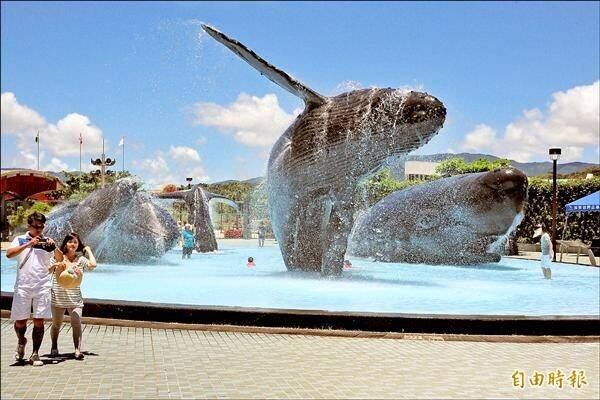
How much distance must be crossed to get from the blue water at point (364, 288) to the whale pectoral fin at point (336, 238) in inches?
12.7

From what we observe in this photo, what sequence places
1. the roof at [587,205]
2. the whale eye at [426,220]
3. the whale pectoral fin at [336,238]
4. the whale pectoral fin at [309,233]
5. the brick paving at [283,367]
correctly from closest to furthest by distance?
the brick paving at [283,367], the whale pectoral fin at [336,238], the whale pectoral fin at [309,233], the whale eye at [426,220], the roof at [587,205]

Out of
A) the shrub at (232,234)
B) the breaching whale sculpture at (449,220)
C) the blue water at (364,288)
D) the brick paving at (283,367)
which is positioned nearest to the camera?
the brick paving at (283,367)

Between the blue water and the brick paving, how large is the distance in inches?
91.9

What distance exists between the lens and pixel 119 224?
19.7 m

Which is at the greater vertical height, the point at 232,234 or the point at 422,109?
the point at 422,109

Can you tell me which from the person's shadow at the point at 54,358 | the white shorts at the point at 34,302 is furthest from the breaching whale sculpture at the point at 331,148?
the white shorts at the point at 34,302

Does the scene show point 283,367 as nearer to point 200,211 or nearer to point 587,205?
point 200,211

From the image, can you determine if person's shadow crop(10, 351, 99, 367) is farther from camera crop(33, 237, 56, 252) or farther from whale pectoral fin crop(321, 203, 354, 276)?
whale pectoral fin crop(321, 203, 354, 276)

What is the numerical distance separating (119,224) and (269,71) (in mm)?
8751

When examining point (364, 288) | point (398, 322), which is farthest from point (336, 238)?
point (398, 322)

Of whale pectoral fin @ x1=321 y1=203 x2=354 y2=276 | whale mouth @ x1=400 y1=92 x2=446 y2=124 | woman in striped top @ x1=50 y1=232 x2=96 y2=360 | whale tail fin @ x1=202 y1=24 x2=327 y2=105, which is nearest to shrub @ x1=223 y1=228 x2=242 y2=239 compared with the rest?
whale pectoral fin @ x1=321 y1=203 x2=354 y2=276

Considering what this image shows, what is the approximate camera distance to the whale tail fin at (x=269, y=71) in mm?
12938

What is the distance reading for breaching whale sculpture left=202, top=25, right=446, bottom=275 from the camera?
13109 millimetres

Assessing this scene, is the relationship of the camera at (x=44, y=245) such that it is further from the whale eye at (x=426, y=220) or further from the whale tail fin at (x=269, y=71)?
the whale eye at (x=426, y=220)
